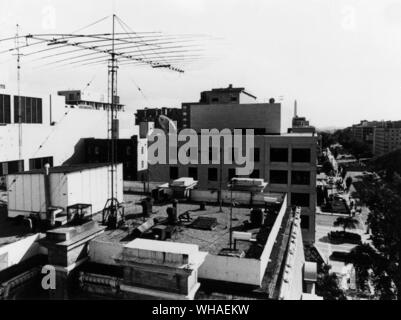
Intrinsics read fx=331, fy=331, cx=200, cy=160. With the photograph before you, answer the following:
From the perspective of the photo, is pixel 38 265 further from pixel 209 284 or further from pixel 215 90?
pixel 215 90

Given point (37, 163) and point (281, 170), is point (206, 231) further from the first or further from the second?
point (37, 163)

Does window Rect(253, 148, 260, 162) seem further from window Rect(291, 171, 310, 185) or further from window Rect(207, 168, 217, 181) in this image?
window Rect(207, 168, 217, 181)

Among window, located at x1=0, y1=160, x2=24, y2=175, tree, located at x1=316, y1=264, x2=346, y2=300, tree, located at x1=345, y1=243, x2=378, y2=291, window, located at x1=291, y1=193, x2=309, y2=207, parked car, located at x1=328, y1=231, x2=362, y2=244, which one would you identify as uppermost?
window, located at x1=0, y1=160, x2=24, y2=175

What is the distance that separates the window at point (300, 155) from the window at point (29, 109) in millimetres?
34506

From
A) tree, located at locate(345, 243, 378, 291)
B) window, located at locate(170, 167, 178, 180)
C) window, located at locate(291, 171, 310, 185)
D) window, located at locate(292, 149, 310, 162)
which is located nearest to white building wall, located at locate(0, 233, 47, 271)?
tree, located at locate(345, 243, 378, 291)

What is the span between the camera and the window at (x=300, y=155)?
138ft

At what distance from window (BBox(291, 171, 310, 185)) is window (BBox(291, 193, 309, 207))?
1.56m

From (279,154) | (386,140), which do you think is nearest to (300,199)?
(279,154)

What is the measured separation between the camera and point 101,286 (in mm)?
12570

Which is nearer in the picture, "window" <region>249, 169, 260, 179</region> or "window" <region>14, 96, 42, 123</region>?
"window" <region>14, 96, 42, 123</region>

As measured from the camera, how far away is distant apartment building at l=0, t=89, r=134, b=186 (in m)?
39.9

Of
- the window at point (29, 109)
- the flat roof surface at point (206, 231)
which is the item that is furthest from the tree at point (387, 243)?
the window at point (29, 109)
